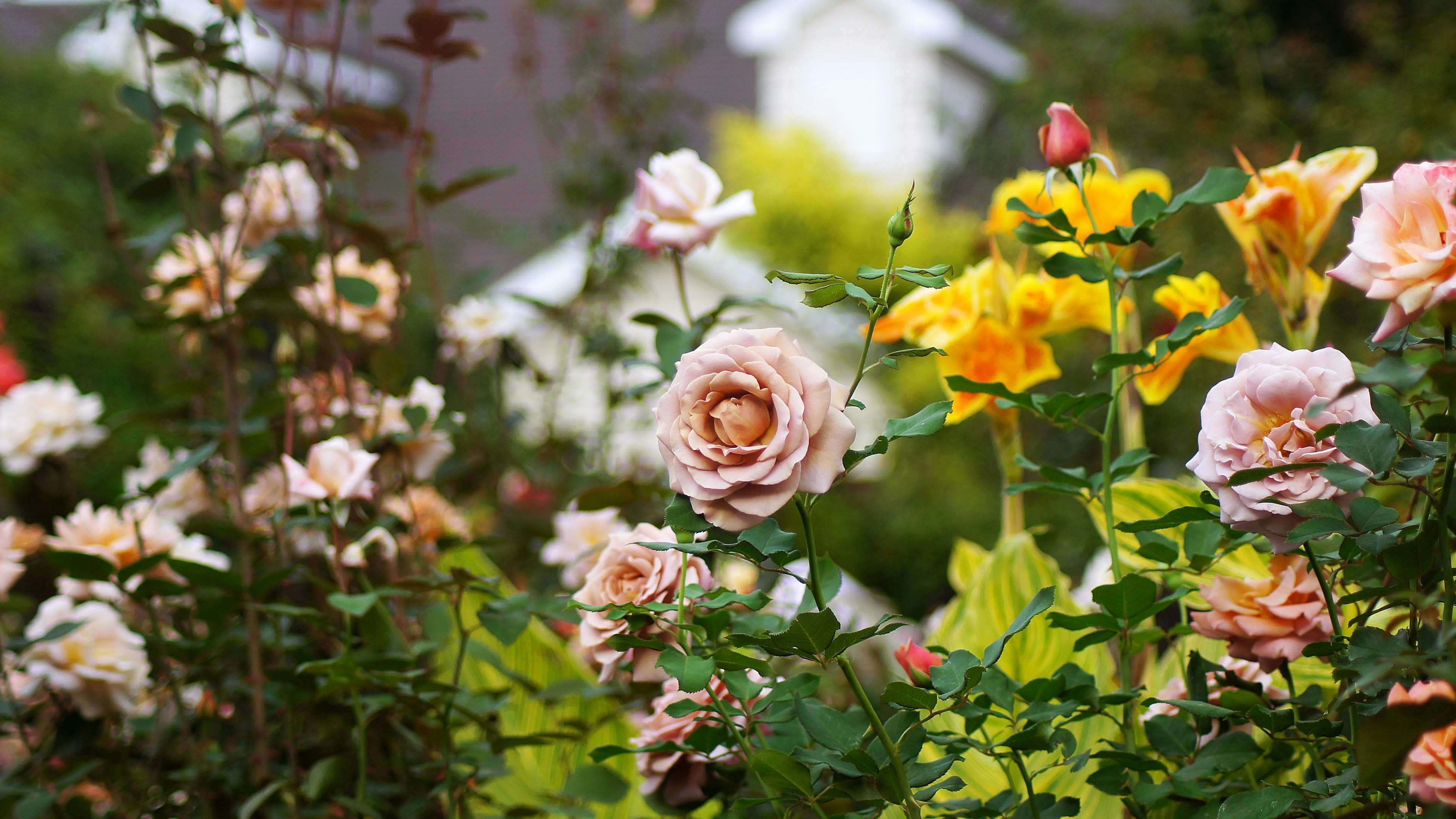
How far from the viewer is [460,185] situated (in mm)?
965

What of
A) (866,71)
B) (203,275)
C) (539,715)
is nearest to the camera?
(203,275)

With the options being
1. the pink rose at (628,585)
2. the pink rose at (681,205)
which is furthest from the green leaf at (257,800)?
the pink rose at (681,205)

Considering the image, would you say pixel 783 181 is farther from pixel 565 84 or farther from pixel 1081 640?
pixel 1081 640

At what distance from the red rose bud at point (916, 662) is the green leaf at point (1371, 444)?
246 millimetres

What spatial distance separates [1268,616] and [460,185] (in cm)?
78

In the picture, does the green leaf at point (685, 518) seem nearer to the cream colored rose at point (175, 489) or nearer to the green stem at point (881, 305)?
the green stem at point (881, 305)

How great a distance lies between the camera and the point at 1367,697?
0.49m

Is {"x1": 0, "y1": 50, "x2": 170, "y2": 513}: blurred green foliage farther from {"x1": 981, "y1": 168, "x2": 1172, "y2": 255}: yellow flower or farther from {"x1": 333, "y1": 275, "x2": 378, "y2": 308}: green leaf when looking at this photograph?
{"x1": 981, "y1": 168, "x2": 1172, "y2": 255}: yellow flower

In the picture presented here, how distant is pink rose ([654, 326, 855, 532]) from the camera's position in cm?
44

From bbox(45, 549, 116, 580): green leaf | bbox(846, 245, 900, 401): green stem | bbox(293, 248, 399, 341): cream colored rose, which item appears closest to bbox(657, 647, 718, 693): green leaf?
bbox(846, 245, 900, 401): green stem

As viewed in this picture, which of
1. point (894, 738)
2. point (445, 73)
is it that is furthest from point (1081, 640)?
point (445, 73)

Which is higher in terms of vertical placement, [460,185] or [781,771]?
[460,185]

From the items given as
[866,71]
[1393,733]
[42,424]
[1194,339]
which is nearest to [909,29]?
[866,71]

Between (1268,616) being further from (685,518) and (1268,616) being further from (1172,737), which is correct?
(685,518)
